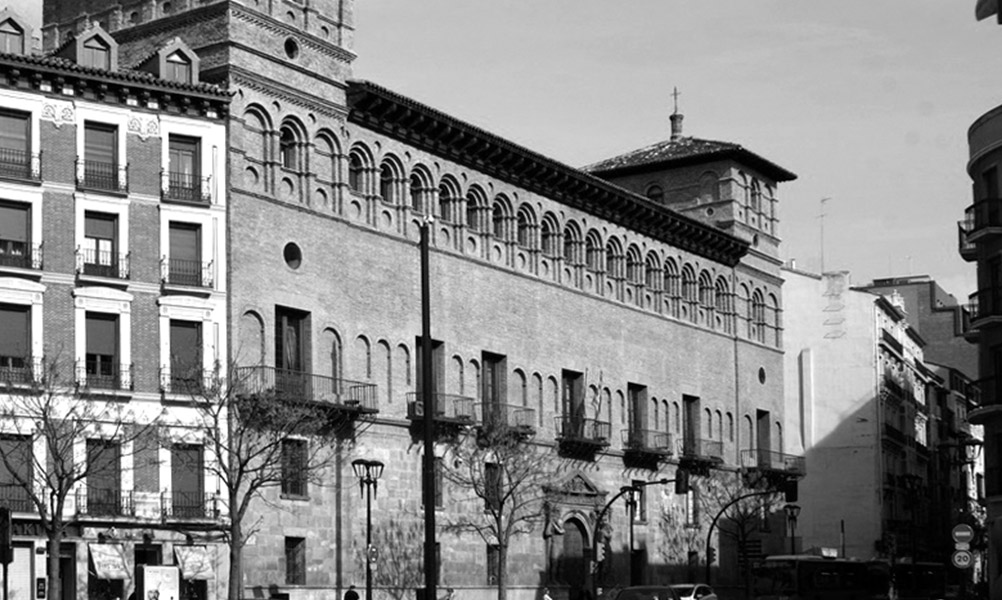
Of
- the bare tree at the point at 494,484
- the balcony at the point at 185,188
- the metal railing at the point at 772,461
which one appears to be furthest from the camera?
the metal railing at the point at 772,461

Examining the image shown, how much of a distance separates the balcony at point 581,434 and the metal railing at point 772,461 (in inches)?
540

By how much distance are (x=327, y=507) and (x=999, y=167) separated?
21779 millimetres

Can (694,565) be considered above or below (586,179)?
below

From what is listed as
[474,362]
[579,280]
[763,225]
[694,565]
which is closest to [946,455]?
[763,225]

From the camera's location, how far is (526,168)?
64.4m

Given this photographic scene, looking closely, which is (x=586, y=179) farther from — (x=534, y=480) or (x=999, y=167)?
(x=999, y=167)

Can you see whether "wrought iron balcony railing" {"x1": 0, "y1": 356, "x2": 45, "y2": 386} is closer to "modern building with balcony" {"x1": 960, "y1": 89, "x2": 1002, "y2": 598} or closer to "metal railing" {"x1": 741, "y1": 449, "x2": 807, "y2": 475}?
"modern building with balcony" {"x1": 960, "y1": 89, "x2": 1002, "y2": 598}

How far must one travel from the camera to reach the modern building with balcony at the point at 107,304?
45969 millimetres

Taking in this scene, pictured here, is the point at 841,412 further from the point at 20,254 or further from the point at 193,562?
the point at 20,254

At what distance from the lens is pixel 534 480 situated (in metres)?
60.9

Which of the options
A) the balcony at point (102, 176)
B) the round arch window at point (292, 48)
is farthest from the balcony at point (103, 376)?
the round arch window at point (292, 48)

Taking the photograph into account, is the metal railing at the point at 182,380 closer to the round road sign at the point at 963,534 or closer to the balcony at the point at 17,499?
the balcony at the point at 17,499

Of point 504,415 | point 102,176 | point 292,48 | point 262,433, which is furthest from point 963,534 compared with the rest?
point 504,415

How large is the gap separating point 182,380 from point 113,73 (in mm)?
8789
